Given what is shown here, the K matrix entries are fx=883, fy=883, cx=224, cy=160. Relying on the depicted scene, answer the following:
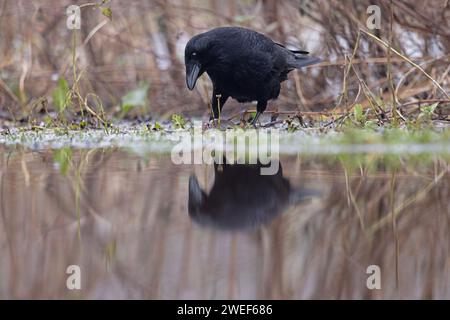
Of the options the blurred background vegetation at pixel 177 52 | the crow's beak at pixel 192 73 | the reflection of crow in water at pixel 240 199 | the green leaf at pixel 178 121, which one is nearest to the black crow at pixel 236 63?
the crow's beak at pixel 192 73

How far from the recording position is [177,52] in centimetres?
887

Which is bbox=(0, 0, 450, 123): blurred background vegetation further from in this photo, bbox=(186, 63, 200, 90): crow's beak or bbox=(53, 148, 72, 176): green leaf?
bbox=(53, 148, 72, 176): green leaf

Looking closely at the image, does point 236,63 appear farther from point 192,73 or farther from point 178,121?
point 178,121

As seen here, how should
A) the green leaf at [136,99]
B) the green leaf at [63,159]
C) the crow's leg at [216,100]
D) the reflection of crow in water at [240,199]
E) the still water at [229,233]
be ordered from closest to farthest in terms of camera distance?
1. the still water at [229,233]
2. the reflection of crow in water at [240,199]
3. the green leaf at [63,159]
4. the crow's leg at [216,100]
5. the green leaf at [136,99]

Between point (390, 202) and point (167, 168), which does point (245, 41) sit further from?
point (390, 202)

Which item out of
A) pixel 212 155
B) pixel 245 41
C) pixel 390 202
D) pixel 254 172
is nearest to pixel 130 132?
pixel 245 41

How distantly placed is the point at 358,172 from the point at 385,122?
2.03m

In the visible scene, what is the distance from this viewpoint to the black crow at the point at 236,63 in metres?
5.80

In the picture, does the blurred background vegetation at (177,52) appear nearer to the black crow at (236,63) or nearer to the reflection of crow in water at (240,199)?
the black crow at (236,63)

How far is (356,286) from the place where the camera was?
1.87m

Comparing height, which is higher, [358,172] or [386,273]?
[358,172]

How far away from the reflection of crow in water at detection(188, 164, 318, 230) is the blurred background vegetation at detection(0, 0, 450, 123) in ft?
9.64

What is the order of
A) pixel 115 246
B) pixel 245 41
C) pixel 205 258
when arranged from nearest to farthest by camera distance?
pixel 205 258
pixel 115 246
pixel 245 41

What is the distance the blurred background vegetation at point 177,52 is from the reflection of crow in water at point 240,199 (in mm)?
2939
